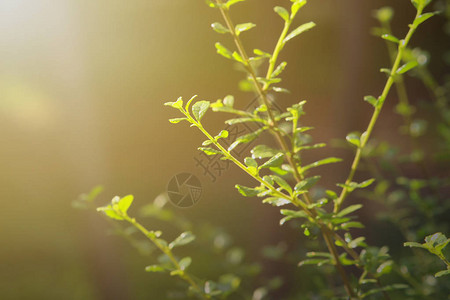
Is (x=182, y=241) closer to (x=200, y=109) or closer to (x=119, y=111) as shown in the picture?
(x=200, y=109)

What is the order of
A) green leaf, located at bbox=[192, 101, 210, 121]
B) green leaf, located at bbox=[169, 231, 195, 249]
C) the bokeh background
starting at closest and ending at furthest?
1. green leaf, located at bbox=[192, 101, 210, 121]
2. green leaf, located at bbox=[169, 231, 195, 249]
3. the bokeh background

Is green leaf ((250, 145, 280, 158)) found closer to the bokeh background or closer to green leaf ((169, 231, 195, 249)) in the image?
green leaf ((169, 231, 195, 249))

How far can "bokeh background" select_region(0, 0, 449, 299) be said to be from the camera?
270cm

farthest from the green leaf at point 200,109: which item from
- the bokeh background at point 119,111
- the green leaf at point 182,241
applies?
the bokeh background at point 119,111

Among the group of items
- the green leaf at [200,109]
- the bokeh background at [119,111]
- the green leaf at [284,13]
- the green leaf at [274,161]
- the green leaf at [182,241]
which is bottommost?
the green leaf at [182,241]

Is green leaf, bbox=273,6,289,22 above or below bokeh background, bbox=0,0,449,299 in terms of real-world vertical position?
below

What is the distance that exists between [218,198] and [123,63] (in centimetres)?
158

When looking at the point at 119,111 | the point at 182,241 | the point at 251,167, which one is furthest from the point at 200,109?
the point at 119,111

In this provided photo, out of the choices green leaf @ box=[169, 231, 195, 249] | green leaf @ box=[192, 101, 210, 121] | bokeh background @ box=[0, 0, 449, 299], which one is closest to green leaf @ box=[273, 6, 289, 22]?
green leaf @ box=[192, 101, 210, 121]

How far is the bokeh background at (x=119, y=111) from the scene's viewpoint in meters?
2.70

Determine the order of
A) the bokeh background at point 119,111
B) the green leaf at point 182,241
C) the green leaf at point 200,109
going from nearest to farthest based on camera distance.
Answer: the green leaf at point 200,109, the green leaf at point 182,241, the bokeh background at point 119,111

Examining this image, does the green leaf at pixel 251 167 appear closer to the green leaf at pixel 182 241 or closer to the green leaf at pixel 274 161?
the green leaf at pixel 274 161

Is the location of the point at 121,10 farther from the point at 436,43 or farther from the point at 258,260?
the point at 436,43

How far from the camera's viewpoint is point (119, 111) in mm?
4047
